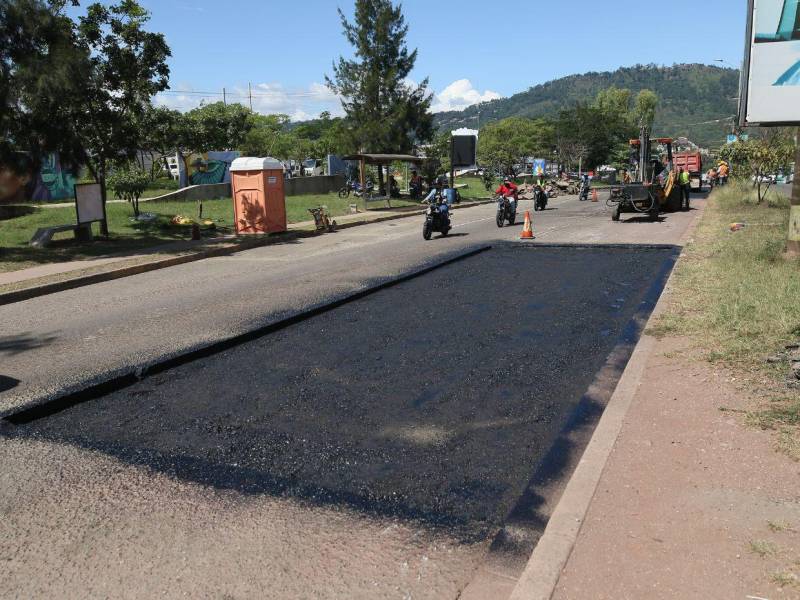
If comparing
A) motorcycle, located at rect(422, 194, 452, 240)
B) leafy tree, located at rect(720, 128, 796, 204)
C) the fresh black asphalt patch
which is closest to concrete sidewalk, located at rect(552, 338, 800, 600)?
the fresh black asphalt patch

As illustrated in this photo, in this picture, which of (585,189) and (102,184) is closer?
(102,184)

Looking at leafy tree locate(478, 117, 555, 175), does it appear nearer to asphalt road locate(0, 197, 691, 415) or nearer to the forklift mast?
the forklift mast

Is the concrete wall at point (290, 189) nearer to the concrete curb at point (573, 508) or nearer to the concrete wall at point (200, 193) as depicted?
the concrete wall at point (200, 193)

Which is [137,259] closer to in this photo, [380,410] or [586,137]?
[380,410]

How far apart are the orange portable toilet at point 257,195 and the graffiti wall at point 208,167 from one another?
62.0 feet

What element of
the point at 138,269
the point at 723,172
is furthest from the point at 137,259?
the point at 723,172

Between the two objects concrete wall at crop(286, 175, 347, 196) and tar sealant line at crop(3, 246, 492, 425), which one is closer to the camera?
tar sealant line at crop(3, 246, 492, 425)

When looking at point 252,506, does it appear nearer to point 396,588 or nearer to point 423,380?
point 396,588

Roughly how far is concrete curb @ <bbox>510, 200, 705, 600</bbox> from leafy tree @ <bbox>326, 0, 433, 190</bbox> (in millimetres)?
36407

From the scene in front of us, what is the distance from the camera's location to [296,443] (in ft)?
15.8

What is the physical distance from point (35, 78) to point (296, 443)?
13551mm

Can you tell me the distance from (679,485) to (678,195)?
954 inches

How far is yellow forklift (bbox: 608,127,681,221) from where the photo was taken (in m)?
22.1

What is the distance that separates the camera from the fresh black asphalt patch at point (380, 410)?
418 cm
